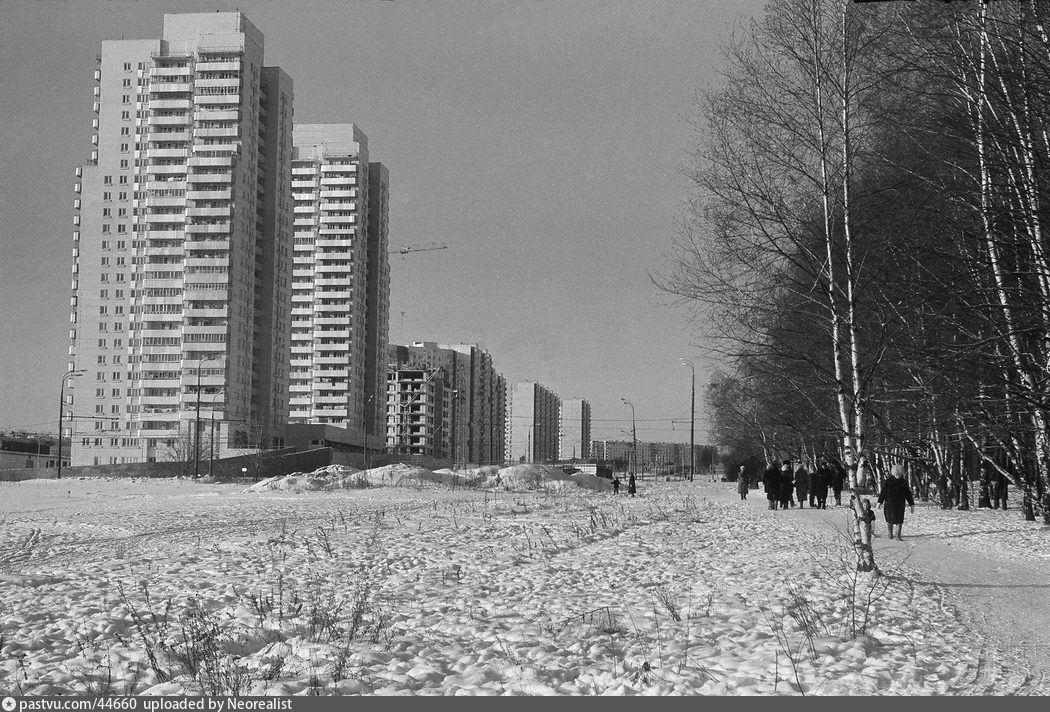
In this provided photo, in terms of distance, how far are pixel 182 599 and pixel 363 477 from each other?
4070cm

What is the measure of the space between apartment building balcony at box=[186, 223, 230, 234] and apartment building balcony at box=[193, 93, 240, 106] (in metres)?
14.4

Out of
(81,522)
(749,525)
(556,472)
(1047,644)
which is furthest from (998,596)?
(556,472)

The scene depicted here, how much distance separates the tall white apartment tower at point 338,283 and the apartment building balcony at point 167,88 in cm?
3976

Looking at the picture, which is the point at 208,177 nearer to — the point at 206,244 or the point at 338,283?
the point at 206,244

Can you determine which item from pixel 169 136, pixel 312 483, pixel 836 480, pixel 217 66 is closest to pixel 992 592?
pixel 836 480

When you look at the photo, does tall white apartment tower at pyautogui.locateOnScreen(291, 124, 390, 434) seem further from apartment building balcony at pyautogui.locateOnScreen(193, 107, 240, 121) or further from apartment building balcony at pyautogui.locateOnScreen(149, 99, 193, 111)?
apartment building balcony at pyautogui.locateOnScreen(149, 99, 193, 111)

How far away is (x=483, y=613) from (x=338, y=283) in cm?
14913

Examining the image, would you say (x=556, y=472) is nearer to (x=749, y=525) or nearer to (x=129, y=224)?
(x=749, y=525)

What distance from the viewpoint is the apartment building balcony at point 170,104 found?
389ft

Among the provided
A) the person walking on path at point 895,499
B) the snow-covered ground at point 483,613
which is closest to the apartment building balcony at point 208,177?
the snow-covered ground at point 483,613

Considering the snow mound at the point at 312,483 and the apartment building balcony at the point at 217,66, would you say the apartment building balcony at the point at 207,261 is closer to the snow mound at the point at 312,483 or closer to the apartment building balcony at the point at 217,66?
the apartment building balcony at the point at 217,66

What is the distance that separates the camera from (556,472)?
192ft

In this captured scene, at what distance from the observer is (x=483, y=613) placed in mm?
10203

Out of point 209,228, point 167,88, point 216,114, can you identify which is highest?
point 167,88
